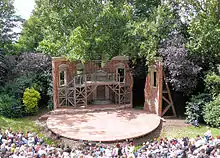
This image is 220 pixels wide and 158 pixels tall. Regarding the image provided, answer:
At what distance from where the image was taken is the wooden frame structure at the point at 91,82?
1669 centimetres

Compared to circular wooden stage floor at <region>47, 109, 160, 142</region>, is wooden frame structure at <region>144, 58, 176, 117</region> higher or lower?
higher

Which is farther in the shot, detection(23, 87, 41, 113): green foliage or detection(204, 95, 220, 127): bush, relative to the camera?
detection(23, 87, 41, 113): green foliage

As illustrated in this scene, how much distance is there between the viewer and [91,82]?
16859 millimetres

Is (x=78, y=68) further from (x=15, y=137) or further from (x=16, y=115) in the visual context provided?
(x=15, y=137)

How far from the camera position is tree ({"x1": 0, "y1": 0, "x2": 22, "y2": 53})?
71.2 feet

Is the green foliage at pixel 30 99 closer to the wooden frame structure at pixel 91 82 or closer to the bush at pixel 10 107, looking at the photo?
the bush at pixel 10 107

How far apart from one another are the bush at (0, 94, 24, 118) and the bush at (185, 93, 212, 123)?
35.8 feet

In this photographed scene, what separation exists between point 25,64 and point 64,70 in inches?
128

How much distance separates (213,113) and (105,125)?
20.1ft

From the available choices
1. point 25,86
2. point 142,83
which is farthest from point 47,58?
point 142,83

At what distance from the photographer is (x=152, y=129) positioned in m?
Answer: 13.2

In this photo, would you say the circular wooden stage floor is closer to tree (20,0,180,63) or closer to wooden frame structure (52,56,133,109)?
wooden frame structure (52,56,133,109)

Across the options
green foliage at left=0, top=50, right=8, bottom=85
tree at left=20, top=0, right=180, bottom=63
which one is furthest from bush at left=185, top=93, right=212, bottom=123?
green foliage at left=0, top=50, right=8, bottom=85

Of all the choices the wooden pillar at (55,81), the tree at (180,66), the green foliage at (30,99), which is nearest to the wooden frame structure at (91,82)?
the wooden pillar at (55,81)
